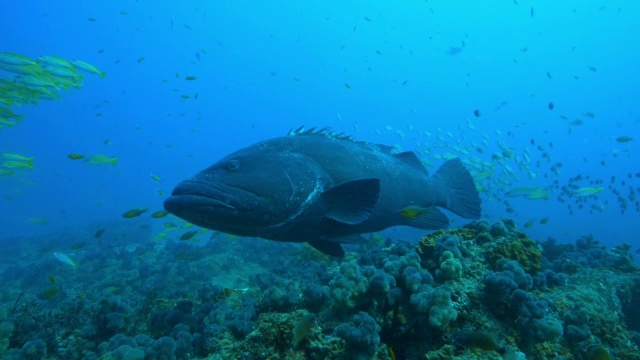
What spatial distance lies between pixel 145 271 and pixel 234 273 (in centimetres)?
296

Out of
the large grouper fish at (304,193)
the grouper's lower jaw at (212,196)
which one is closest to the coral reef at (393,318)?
the large grouper fish at (304,193)

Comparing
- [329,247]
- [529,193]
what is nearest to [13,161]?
[329,247]

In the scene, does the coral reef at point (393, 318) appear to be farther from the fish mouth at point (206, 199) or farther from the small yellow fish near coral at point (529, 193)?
the small yellow fish near coral at point (529, 193)

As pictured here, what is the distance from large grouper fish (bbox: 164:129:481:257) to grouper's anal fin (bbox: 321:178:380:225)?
12 mm

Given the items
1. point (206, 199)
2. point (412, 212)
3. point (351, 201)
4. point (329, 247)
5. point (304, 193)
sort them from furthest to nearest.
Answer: point (412, 212)
point (329, 247)
point (351, 201)
point (304, 193)
point (206, 199)

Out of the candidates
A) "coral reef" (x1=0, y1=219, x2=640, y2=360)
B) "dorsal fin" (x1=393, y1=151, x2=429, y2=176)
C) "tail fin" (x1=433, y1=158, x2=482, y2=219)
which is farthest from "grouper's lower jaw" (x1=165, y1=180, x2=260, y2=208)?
"tail fin" (x1=433, y1=158, x2=482, y2=219)

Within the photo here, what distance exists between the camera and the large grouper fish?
12.1 feet

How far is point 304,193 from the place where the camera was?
4203 mm

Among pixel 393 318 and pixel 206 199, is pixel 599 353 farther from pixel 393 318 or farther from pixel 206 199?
pixel 206 199

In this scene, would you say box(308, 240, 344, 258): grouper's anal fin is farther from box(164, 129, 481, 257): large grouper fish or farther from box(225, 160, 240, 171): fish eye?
box(225, 160, 240, 171): fish eye

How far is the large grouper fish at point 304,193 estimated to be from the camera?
3.68m

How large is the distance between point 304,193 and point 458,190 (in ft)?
13.0

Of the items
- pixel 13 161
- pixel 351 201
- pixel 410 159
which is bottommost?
pixel 13 161

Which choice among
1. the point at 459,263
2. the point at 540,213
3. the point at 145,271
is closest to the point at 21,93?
the point at 145,271
